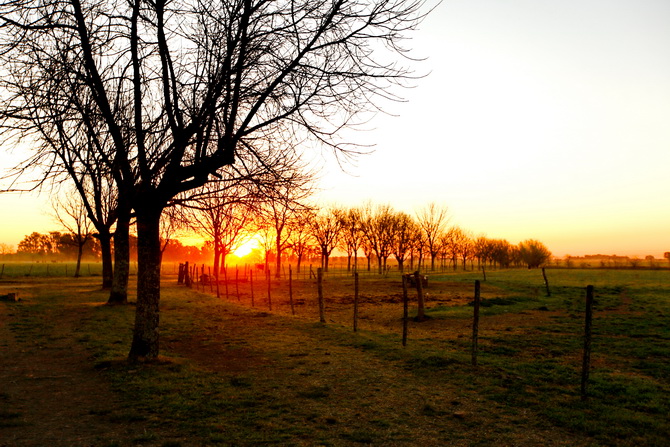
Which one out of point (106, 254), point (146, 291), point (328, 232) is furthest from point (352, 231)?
point (146, 291)

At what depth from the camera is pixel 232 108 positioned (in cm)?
844

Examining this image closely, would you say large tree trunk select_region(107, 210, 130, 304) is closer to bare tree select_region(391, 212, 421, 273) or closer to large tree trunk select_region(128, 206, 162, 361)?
large tree trunk select_region(128, 206, 162, 361)

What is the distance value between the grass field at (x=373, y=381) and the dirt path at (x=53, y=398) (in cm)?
14

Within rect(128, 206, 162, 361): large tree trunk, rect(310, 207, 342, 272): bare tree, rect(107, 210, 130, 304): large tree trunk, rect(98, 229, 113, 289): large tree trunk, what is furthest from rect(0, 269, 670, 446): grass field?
rect(310, 207, 342, 272): bare tree

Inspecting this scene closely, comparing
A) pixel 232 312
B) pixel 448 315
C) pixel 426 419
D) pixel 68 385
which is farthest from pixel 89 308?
pixel 426 419

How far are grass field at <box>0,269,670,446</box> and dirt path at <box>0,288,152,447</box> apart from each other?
0.47 ft

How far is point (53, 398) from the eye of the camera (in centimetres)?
765

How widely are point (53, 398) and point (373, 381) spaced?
20.4 ft

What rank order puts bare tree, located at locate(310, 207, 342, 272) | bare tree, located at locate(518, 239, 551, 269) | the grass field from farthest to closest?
bare tree, located at locate(518, 239, 551, 269), bare tree, located at locate(310, 207, 342, 272), the grass field

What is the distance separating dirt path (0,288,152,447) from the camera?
582cm

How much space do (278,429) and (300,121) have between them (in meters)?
5.74

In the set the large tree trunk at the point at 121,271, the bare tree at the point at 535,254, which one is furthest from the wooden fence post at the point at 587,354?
the bare tree at the point at 535,254

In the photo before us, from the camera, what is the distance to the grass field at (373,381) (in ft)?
20.1

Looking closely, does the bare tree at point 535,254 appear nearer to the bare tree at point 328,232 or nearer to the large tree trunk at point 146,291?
the bare tree at point 328,232
